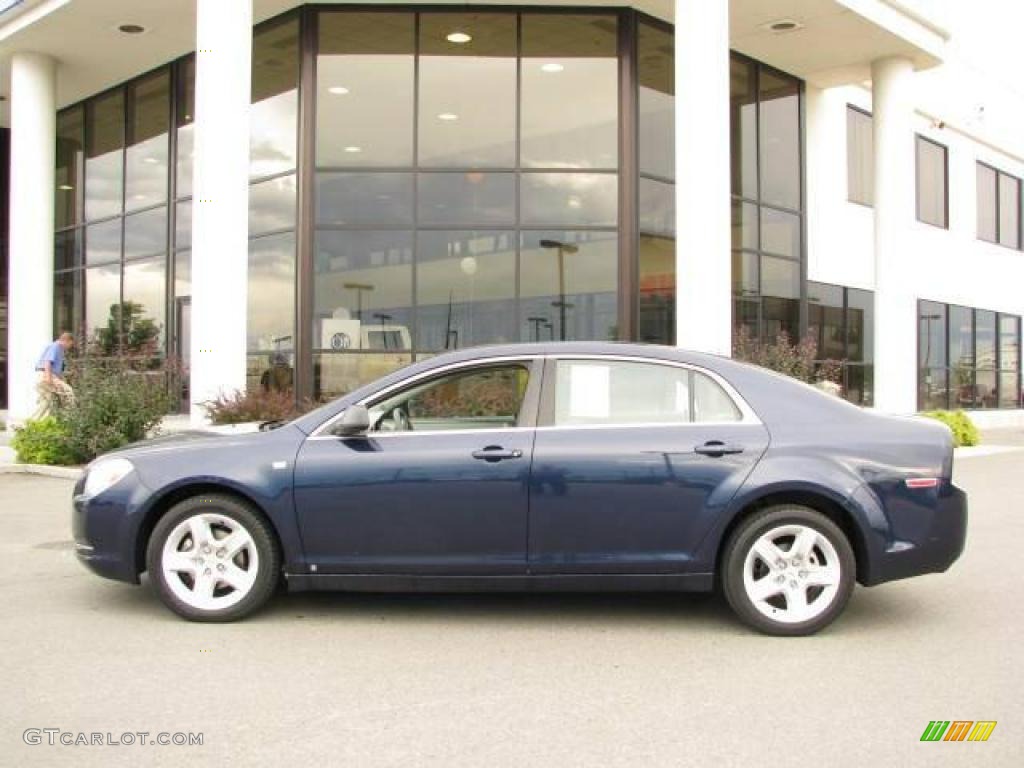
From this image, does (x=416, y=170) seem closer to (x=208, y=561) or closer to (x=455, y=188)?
(x=455, y=188)

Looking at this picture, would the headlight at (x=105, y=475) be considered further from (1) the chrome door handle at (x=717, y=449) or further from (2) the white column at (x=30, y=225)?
(2) the white column at (x=30, y=225)

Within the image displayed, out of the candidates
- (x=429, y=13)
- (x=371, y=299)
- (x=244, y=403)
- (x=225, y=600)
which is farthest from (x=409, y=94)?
(x=225, y=600)

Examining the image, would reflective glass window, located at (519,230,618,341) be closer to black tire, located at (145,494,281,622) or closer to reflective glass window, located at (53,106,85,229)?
black tire, located at (145,494,281,622)

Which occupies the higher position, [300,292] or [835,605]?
[300,292]

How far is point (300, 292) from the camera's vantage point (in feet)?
50.5

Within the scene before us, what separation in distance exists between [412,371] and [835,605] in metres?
2.57

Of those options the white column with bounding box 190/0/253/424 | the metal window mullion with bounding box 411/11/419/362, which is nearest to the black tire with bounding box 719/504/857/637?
the white column with bounding box 190/0/253/424

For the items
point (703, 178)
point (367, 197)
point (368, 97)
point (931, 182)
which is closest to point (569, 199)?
point (703, 178)

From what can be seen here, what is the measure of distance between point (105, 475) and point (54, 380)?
9.37 meters

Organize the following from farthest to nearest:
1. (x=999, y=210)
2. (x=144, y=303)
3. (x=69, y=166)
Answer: (x=999, y=210) → (x=69, y=166) → (x=144, y=303)

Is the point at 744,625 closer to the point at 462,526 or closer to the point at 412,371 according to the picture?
the point at 462,526

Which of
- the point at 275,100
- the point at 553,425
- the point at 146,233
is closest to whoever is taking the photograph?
the point at 553,425

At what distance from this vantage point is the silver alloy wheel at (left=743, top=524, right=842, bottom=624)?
203 inches

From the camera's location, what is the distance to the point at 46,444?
42.1 ft
